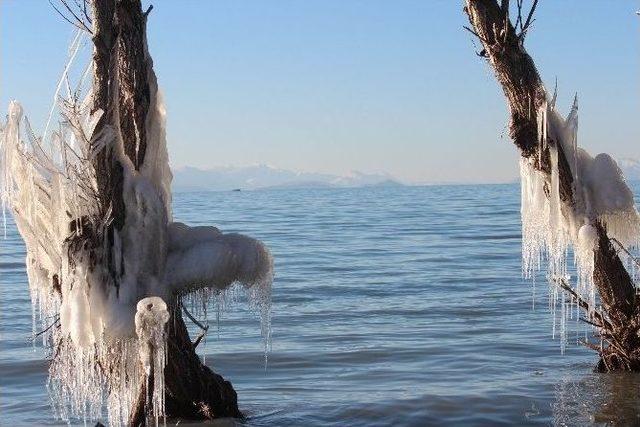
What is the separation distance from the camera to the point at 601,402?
8.56 m

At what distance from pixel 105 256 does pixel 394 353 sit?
19.8 ft

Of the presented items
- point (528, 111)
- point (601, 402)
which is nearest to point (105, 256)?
point (528, 111)

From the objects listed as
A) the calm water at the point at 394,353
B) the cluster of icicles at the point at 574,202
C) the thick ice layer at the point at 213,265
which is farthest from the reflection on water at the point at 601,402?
the thick ice layer at the point at 213,265

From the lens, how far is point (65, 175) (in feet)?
21.0

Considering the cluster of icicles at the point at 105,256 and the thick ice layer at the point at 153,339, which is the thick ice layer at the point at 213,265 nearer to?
the cluster of icicles at the point at 105,256

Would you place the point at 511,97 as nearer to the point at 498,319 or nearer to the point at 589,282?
the point at 589,282

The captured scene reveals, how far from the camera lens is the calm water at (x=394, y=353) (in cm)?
883

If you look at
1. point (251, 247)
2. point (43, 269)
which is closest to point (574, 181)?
point (251, 247)

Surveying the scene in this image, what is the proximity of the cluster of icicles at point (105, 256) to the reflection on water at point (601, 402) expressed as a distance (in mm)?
3107

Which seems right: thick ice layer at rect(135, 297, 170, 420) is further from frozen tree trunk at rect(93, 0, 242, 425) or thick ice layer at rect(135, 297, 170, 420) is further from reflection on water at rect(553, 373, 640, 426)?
reflection on water at rect(553, 373, 640, 426)

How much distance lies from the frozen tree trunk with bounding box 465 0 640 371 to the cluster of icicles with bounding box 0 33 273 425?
2.46 metres

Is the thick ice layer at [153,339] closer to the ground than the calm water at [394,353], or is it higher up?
higher up

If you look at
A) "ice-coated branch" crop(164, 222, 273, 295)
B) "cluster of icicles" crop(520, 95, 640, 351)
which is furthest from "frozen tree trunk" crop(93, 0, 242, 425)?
"cluster of icicles" crop(520, 95, 640, 351)

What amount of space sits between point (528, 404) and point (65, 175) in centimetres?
488
